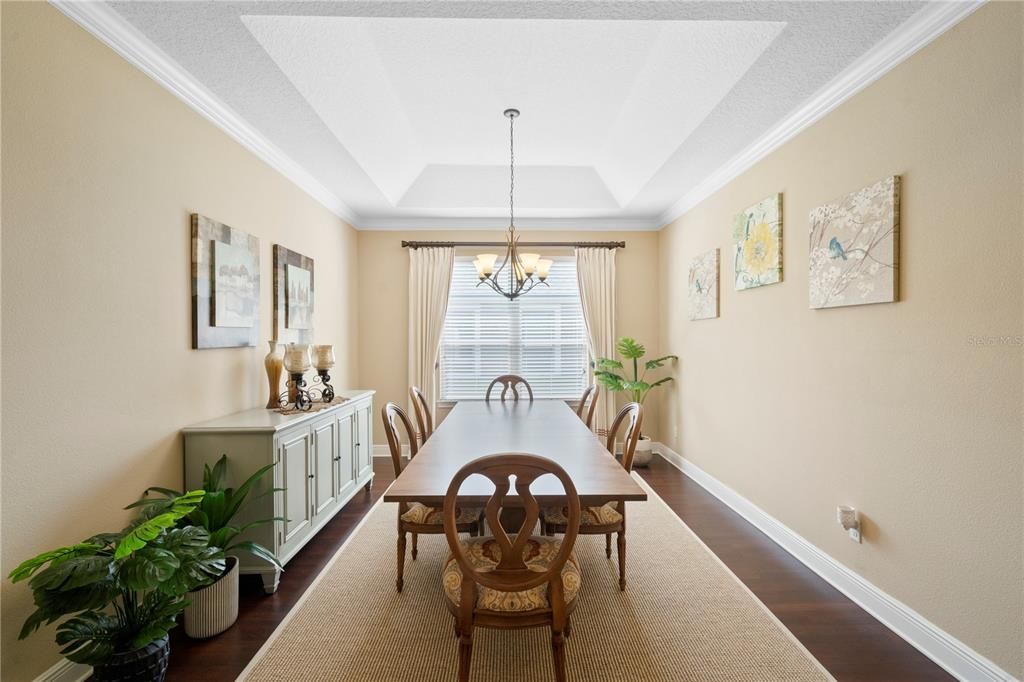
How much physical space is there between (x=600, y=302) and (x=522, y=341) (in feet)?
3.23

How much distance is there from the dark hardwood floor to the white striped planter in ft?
0.14

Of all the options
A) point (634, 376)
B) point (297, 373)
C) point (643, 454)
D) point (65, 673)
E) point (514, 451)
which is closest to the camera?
point (65, 673)

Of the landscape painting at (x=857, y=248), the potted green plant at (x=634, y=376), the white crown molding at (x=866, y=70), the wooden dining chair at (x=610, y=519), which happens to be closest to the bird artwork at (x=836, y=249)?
the landscape painting at (x=857, y=248)

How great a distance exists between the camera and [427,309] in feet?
17.1

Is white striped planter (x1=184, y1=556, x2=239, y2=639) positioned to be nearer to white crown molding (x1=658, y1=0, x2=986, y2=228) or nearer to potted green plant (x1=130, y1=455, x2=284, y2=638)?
potted green plant (x1=130, y1=455, x2=284, y2=638)

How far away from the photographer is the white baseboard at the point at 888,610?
5.88 feet

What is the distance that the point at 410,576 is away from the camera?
260 centimetres

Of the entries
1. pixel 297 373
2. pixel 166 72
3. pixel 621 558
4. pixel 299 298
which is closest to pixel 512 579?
pixel 621 558

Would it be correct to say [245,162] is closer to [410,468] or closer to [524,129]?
[524,129]

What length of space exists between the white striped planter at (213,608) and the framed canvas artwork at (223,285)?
3.93 ft

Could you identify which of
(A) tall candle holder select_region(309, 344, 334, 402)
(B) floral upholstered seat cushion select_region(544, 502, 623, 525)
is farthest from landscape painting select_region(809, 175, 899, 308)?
(A) tall candle holder select_region(309, 344, 334, 402)

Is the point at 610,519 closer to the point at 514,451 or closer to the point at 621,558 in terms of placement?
the point at 621,558

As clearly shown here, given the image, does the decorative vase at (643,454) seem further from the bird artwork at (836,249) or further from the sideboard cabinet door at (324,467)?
the sideboard cabinet door at (324,467)

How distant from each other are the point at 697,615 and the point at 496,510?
135 centimetres
